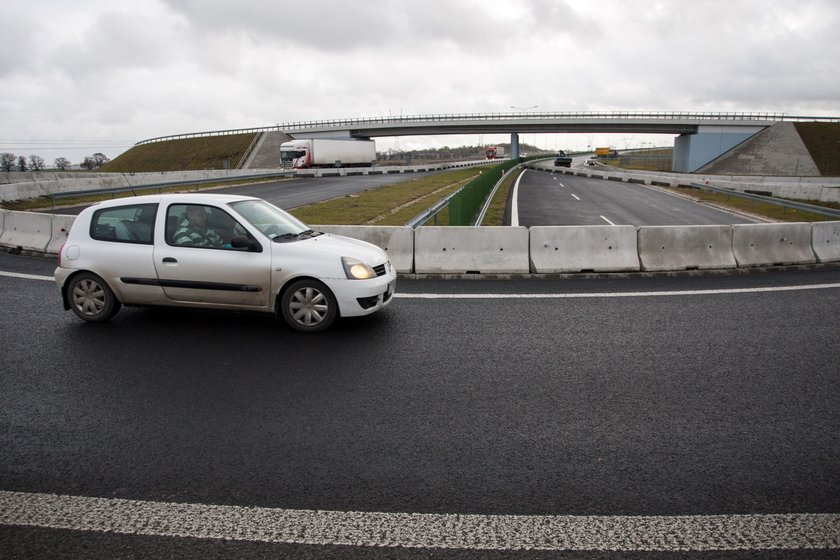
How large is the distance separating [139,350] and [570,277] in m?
6.63

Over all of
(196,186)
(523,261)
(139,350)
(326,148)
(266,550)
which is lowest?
(266,550)

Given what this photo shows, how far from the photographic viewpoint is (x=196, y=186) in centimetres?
3528

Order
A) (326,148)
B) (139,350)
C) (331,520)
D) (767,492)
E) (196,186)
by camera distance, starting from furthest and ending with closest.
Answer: (326,148) < (196,186) < (139,350) < (767,492) < (331,520)

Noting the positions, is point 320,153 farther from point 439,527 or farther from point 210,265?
point 439,527

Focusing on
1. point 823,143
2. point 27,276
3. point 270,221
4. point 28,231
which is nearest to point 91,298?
point 270,221

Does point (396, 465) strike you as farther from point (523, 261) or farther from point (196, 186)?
point (196, 186)

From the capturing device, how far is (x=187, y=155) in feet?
316

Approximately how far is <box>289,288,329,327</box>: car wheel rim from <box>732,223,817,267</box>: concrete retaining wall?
7.67m

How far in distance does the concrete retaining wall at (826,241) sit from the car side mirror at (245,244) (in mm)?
9899

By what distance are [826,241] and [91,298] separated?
1216cm

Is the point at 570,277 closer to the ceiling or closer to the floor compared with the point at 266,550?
closer to the ceiling

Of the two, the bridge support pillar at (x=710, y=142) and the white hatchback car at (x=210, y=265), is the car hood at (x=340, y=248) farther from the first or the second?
the bridge support pillar at (x=710, y=142)

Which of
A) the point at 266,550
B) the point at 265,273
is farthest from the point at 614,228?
the point at 266,550

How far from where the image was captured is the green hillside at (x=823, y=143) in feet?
218
